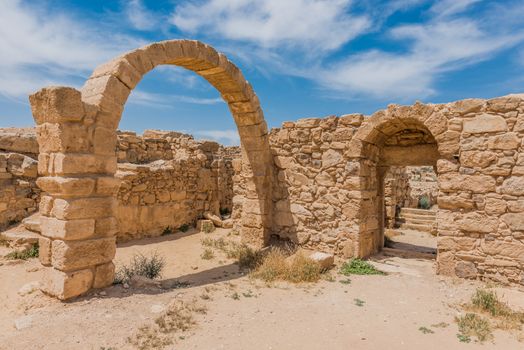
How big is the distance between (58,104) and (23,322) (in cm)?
254

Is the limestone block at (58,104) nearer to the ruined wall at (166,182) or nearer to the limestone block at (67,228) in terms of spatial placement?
the limestone block at (67,228)

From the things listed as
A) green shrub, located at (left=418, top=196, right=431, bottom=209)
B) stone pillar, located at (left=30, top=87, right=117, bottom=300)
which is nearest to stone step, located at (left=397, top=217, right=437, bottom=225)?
green shrub, located at (left=418, top=196, right=431, bottom=209)

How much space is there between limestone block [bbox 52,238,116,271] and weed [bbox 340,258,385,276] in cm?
392

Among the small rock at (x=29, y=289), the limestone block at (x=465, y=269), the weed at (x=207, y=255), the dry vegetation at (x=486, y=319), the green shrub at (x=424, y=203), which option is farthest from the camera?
the green shrub at (x=424, y=203)

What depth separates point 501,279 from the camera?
5.32 m

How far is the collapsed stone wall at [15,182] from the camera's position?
7641 millimetres

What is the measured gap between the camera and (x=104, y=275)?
468 centimetres

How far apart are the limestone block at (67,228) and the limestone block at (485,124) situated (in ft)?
19.1

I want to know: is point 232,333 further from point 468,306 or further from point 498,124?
point 498,124

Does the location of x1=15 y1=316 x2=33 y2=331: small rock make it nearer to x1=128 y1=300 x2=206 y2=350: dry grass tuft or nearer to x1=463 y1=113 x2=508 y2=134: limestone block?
x1=128 y1=300 x2=206 y2=350: dry grass tuft

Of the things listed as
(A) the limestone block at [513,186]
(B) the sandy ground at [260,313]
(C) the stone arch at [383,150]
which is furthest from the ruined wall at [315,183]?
(A) the limestone block at [513,186]

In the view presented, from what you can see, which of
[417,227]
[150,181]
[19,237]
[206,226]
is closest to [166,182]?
[150,181]

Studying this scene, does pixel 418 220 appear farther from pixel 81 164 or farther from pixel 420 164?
pixel 81 164

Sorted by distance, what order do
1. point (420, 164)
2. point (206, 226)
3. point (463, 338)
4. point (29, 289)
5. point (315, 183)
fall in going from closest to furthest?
point (463, 338) → point (29, 289) → point (420, 164) → point (315, 183) → point (206, 226)
